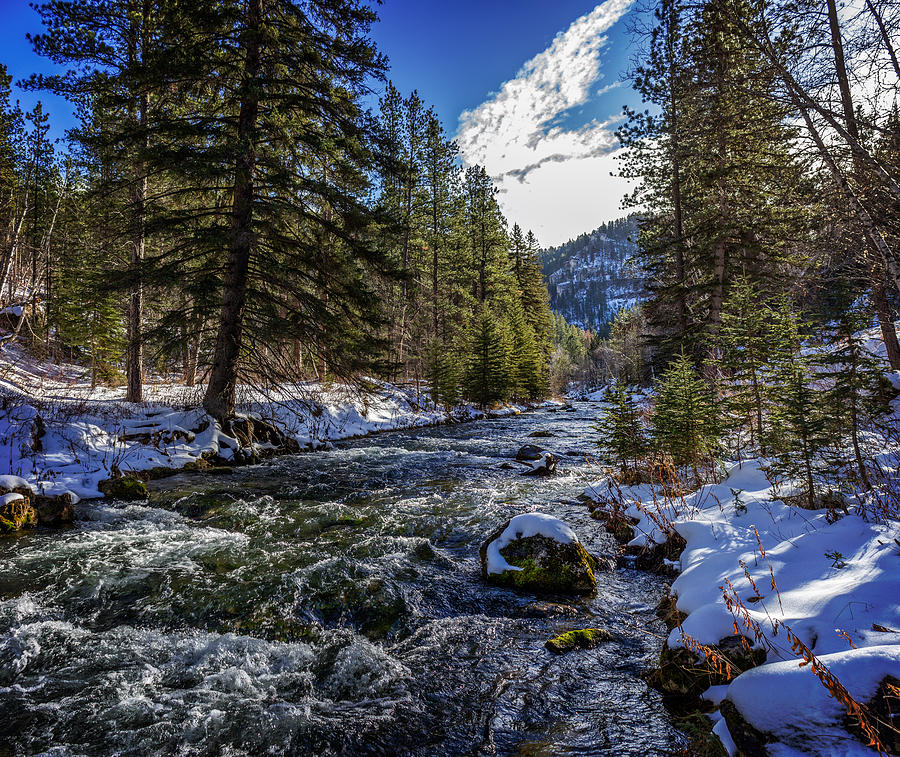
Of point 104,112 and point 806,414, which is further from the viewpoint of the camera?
point 104,112

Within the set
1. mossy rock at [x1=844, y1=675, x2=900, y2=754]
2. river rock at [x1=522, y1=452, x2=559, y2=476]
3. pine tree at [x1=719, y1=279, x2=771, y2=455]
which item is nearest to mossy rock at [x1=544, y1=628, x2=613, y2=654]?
mossy rock at [x1=844, y1=675, x2=900, y2=754]

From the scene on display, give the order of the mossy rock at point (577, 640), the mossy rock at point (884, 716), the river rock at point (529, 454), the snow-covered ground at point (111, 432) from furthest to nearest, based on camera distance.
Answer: the river rock at point (529, 454)
the snow-covered ground at point (111, 432)
the mossy rock at point (577, 640)
the mossy rock at point (884, 716)

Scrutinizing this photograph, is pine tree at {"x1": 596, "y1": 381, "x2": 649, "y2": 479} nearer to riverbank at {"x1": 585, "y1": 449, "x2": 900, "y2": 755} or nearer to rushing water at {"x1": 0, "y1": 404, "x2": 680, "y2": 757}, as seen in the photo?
rushing water at {"x1": 0, "y1": 404, "x2": 680, "y2": 757}

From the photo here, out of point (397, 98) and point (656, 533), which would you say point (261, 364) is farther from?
point (397, 98)

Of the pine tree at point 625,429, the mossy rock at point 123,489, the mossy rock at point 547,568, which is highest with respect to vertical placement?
the pine tree at point 625,429

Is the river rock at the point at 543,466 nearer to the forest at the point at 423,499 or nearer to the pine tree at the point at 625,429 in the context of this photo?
the forest at the point at 423,499

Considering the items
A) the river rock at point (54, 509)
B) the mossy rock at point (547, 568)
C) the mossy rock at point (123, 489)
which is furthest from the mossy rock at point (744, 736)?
the mossy rock at point (123, 489)

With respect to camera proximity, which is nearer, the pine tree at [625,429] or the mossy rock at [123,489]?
the mossy rock at [123,489]

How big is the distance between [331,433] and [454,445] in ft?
15.6

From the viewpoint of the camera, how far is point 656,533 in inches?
236

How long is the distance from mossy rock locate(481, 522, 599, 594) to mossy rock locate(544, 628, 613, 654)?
85 cm

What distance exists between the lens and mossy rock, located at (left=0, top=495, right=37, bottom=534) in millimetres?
6168

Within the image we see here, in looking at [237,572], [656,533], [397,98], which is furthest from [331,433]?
[397,98]

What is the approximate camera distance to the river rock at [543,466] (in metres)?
10.9
